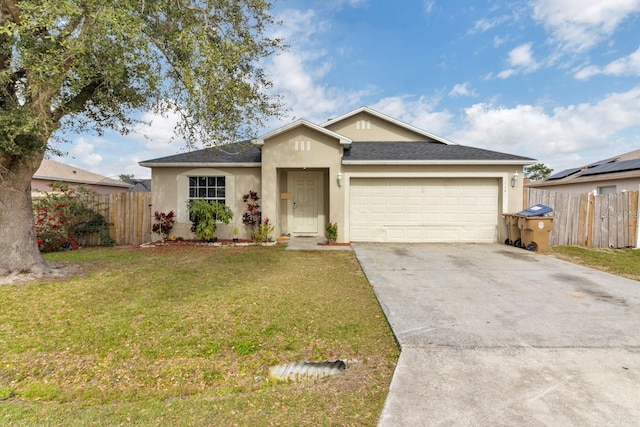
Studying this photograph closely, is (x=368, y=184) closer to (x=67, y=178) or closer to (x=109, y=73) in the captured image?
(x=109, y=73)

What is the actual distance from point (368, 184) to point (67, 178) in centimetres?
1978

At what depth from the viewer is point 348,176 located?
33.5 feet

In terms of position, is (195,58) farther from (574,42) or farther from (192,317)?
(574,42)

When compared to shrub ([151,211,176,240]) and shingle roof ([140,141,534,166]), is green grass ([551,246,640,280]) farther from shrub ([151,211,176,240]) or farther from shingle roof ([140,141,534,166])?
shrub ([151,211,176,240])

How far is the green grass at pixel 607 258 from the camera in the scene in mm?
6898

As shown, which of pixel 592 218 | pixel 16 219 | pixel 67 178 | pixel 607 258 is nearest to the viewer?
pixel 16 219

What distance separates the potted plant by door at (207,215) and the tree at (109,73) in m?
3.19

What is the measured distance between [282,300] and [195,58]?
4.53m

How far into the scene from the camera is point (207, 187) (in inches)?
424

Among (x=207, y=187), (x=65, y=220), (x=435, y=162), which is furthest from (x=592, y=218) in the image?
(x=65, y=220)

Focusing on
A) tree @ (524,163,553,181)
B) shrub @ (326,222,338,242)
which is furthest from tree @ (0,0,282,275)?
tree @ (524,163,553,181)

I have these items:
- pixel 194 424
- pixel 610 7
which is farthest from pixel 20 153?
pixel 610 7

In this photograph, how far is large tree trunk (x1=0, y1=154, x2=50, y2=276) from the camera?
565 centimetres

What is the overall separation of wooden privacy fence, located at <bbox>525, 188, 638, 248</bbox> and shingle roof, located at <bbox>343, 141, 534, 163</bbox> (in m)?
1.85
